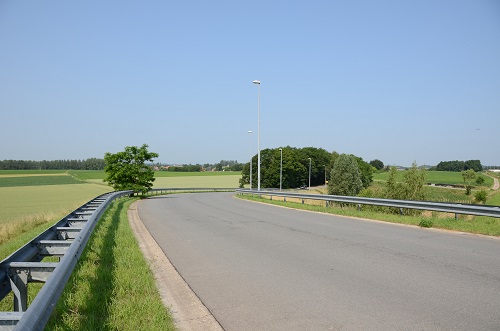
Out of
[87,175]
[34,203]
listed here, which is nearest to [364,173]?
[87,175]

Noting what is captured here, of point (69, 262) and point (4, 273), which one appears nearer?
point (4, 273)

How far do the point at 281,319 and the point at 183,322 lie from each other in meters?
1.19

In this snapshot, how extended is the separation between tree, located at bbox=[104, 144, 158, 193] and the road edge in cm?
3055

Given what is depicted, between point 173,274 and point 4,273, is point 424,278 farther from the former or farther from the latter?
point 4,273

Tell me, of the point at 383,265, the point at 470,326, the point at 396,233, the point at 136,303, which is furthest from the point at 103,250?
the point at 396,233

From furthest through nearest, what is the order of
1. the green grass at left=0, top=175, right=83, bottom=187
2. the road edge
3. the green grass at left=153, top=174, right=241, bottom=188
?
the green grass at left=153, top=174, right=241, bottom=188 < the green grass at left=0, top=175, right=83, bottom=187 < the road edge

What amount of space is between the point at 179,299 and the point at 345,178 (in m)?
66.9

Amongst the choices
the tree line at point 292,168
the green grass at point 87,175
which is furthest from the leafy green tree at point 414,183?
the green grass at point 87,175

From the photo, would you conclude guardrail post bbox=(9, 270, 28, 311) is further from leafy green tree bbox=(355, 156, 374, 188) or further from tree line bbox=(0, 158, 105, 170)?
tree line bbox=(0, 158, 105, 170)

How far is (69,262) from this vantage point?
432 cm

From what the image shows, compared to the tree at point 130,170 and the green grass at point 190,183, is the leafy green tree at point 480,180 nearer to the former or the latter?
the green grass at point 190,183

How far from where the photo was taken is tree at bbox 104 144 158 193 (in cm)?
3741

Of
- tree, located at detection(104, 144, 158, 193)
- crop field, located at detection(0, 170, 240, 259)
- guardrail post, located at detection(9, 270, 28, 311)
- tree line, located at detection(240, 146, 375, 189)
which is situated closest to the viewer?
guardrail post, located at detection(9, 270, 28, 311)

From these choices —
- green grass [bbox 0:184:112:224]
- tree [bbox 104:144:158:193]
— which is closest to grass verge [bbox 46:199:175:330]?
green grass [bbox 0:184:112:224]
